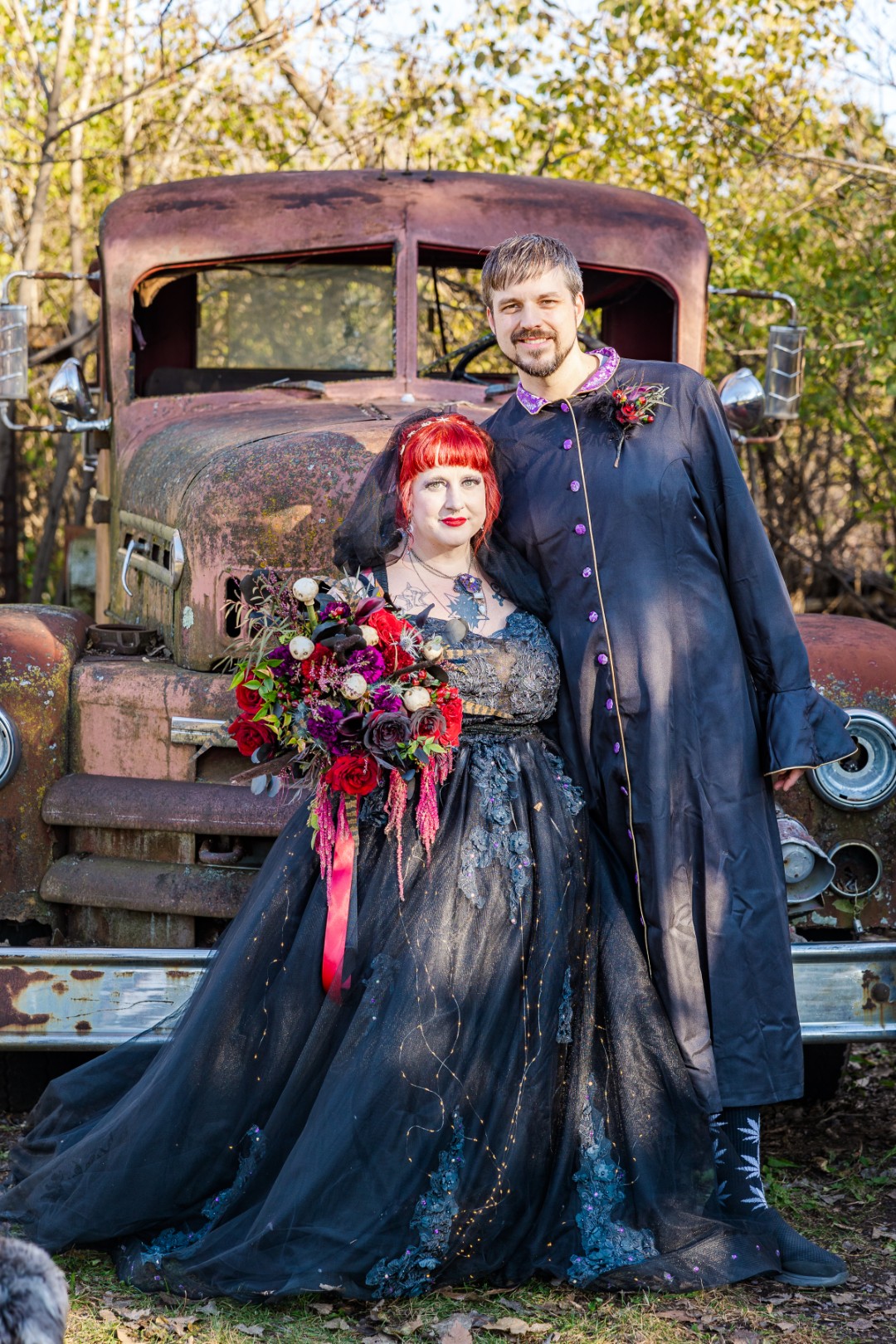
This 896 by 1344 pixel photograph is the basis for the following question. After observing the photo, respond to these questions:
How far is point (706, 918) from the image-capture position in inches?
106

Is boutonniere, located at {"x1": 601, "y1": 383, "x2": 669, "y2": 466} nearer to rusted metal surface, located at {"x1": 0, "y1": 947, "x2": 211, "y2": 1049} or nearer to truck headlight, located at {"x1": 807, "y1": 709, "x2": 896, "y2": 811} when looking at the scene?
truck headlight, located at {"x1": 807, "y1": 709, "x2": 896, "y2": 811}

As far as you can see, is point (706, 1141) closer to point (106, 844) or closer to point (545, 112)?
point (106, 844)

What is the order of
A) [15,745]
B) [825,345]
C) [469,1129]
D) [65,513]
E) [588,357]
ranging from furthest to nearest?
[65,513], [825,345], [15,745], [588,357], [469,1129]

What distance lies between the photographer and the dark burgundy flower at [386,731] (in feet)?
8.10

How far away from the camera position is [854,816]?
3.30 m

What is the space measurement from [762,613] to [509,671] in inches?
19.4

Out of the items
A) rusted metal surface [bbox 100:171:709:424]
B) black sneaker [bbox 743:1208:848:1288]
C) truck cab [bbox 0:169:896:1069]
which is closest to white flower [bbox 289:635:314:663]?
truck cab [bbox 0:169:896:1069]

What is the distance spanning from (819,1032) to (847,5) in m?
7.46

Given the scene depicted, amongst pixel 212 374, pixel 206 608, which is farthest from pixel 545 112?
pixel 206 608

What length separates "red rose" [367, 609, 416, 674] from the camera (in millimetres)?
2566

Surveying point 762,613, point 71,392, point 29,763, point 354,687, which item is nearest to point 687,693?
point 762,613

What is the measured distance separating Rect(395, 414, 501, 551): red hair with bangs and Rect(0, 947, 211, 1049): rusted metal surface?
3.30ft

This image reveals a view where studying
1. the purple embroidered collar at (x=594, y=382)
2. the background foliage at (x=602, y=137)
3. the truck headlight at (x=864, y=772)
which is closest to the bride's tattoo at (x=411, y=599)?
the purple embroidered collar at (x=594, y=382)

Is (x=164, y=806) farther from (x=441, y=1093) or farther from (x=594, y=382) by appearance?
(x=594, y=382)
